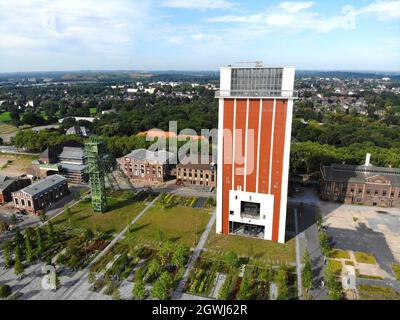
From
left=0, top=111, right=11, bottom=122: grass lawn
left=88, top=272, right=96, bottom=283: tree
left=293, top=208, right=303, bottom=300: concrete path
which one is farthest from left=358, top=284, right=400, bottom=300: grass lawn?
left=0, top=111, right=11, bottom=122: grass lawn

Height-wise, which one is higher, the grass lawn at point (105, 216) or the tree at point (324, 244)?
the tree at point (324, 244)

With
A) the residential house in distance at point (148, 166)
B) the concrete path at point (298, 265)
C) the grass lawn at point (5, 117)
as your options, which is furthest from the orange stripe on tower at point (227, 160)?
the grass lawn at point (5, 117)

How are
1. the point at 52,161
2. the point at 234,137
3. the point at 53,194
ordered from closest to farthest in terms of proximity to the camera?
1. the point at 234,137
2. the point at 53,194
3. the point at 52,161

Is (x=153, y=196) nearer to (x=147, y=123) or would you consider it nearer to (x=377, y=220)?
(x=377, y=220)

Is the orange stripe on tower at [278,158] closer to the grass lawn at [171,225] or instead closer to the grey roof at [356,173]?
the grass lawn at [171,225]

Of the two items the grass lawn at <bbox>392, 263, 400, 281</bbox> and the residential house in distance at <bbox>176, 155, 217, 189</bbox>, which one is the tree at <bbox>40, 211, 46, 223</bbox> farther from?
the grass lawn at <bbox>392, 263, 400, 281</bbox>

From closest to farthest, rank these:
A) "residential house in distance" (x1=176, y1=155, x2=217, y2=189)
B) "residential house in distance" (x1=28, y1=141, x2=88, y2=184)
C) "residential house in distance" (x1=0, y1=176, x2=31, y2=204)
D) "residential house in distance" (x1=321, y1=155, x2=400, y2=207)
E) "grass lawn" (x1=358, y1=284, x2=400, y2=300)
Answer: "grass lawn" (x1=358, y1=284, x2=400, y2=300)
"residential house in distance" (x1=321, y1=155, x2=400, y2=207)
"residential house in distance" (x1=0, y1=176, x2=31, y2=204)
"residential house in distance" (x1=176, y1=155, x2=217, y2=189)
"residential house in distance" (x1=28, y1=141, x2=88, y2=184)
